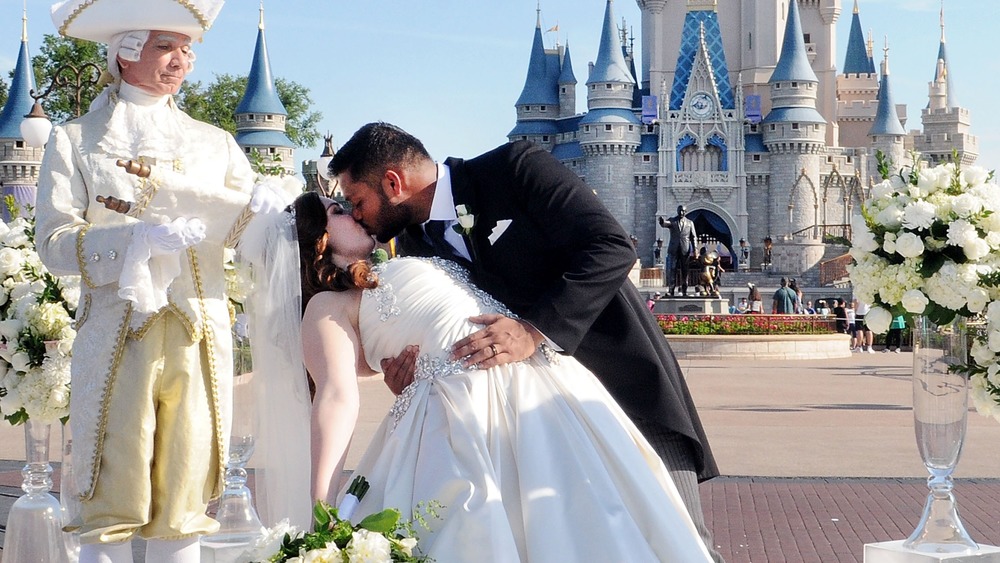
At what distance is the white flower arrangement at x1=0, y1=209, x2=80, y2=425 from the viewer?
3805 mm

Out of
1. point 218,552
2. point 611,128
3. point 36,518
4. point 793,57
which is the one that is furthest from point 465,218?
point 793,57

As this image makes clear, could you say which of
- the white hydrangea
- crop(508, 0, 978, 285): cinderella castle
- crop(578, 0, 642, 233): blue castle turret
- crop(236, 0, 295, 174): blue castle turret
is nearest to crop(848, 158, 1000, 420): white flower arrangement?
the white hydrangea

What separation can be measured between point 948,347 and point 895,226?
407 mm

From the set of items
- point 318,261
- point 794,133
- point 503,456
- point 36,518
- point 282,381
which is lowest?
point 36,518

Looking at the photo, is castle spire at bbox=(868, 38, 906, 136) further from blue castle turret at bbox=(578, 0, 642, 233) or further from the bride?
the bride

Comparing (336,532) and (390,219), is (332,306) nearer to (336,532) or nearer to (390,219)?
(390,219)

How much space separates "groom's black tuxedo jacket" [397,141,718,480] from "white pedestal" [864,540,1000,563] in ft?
3.57

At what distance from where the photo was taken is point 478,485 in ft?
8.18

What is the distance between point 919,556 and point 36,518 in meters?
2.71

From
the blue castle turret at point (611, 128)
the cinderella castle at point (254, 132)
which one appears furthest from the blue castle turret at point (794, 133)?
the cinderella castle at point (254, 132)

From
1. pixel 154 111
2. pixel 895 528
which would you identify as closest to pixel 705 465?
pixel 154 111

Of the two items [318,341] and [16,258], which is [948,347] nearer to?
[318,341]

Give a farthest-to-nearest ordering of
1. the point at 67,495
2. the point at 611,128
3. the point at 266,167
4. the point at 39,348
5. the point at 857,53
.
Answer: the point at 857,53 < the point at 611,128 < the point at 266,167 < the point at 67,495 < the point at 39,348

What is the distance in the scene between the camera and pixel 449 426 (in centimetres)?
260
